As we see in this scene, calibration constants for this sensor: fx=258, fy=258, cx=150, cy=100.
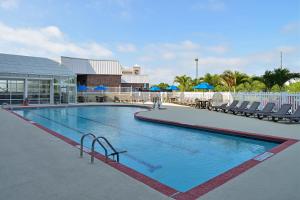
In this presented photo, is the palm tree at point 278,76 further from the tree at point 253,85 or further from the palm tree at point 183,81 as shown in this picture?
the palm tree at point 183,81

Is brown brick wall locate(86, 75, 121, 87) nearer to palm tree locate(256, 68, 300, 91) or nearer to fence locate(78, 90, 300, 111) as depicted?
fence locate(78, 90, 300, 111)

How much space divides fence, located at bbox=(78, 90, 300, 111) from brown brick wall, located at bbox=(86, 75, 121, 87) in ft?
20.7

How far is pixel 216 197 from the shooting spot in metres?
3.58

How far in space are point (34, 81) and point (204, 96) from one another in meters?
15.7

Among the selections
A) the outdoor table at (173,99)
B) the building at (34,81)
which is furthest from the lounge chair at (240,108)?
the building at (34,81)

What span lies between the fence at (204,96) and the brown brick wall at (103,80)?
6.31 metres

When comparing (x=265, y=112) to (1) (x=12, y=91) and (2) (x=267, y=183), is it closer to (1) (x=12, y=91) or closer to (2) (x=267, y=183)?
(2) (x=267, y=183)

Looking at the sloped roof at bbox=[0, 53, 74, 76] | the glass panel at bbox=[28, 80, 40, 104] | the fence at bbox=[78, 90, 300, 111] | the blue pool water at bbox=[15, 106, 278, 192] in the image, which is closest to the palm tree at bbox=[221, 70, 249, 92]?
the fence at bbox=[78, 90, 300, 111]

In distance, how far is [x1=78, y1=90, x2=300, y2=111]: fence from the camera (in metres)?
13.9

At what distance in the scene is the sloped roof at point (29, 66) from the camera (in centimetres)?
2306

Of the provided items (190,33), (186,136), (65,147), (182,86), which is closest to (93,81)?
(182,86)

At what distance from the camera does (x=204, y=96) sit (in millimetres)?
21672

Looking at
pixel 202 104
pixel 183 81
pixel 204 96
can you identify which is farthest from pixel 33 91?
pixel 183 81

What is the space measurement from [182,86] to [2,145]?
3148 cm
